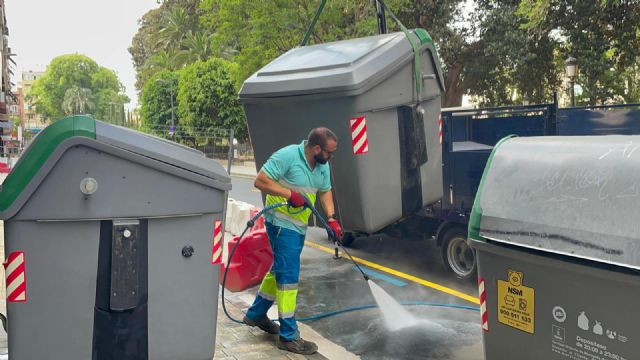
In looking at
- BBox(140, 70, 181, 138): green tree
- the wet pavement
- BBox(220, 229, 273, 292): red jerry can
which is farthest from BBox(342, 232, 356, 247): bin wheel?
BBox(140, 70, 181, 138): green tree

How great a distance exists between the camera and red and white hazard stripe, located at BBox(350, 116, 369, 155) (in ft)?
15.6

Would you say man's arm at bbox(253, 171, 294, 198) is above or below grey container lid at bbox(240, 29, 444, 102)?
below

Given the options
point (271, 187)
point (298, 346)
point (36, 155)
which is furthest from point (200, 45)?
point (36, 155)

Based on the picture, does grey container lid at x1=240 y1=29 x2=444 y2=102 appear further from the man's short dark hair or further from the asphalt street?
the asphalt street

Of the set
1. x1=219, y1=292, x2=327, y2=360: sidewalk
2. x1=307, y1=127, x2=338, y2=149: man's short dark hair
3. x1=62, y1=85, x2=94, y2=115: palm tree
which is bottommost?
x1=219, y1=292, x2=327, y2=360: sidewalk

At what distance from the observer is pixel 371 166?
16.1 ft

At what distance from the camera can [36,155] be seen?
2.94 meters

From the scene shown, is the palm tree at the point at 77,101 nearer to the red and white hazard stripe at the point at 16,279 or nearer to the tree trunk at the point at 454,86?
the tree trunk at the point at 454,86

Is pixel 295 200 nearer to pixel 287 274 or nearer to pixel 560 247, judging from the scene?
pixel 287 274

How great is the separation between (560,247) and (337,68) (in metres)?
2.71

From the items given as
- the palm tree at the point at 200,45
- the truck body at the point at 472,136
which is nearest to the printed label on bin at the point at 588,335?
the truck body at the point at 472,136

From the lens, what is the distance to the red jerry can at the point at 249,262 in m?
6.08

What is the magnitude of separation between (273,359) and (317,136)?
5.31ft

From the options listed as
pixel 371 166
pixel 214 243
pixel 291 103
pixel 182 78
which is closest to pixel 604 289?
pixel 214 243
